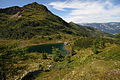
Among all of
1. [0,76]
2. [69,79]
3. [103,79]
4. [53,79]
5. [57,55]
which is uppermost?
[103,79]

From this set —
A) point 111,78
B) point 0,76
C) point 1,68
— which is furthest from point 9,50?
point 111,78

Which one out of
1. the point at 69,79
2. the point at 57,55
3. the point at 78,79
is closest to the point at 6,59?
the point at 69,79

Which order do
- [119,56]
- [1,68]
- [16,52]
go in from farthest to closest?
[16,52] → [1,68] → [119,56]

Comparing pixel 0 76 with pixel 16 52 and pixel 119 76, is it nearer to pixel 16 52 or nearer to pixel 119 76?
pixel 16 52

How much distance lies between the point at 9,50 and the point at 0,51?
2.68 metres

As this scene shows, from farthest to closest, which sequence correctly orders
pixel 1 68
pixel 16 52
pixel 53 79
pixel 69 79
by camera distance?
pixel 16 52
pixel 1 68
pixel 53 79
pixel 69 79

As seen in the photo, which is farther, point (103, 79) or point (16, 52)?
point (16, 52)

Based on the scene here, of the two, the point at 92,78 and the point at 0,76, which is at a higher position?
the point at 92,78

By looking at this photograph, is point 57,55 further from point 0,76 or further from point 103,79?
point 103,79

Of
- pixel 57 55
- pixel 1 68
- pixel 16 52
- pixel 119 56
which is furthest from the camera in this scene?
pixel 57 55

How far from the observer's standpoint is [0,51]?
114 feet

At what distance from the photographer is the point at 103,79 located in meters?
16.3

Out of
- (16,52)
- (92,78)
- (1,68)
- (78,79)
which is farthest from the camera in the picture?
(16,52)

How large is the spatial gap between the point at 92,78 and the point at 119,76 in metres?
3.12
